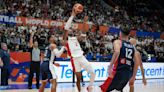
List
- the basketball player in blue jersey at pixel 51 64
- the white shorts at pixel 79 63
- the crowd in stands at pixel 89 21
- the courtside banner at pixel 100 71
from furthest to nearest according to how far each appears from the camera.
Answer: the crowd in stands at pixel 89 21, the courtside banner at pixel 100 71, the white shorts at pixel 79 63, the basketball player in blue jersey at pixel 51 64

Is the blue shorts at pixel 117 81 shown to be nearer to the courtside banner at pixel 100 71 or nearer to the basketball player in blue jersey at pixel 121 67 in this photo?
the basketball player in blue jersey at pixel 121 67

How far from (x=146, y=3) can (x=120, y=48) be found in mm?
36716

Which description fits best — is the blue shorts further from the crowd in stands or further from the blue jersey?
the crowd in stands

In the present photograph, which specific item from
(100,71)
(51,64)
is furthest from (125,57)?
(100,71)

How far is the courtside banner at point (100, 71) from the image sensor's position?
18.8 meters

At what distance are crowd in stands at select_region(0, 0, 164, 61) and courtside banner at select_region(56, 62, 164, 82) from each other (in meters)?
1.20

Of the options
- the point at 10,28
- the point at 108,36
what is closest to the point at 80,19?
the point at 108,36

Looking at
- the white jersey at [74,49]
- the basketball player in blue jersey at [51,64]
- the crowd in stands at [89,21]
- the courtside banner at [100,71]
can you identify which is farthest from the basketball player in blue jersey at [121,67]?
the crowd in stands at [89,21]

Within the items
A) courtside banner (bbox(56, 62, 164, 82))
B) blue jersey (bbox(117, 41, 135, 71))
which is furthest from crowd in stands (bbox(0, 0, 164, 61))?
blue jersey (bbox(117, 41, 135, 71))

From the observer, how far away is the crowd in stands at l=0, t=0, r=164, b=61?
69.4 feet

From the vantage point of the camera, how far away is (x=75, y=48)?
10695 mm

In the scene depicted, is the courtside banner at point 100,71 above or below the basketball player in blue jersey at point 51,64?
below

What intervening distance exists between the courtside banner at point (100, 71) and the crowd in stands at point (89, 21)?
3.94 ft

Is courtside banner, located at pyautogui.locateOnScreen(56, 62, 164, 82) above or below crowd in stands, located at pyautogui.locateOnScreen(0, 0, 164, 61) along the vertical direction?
below
